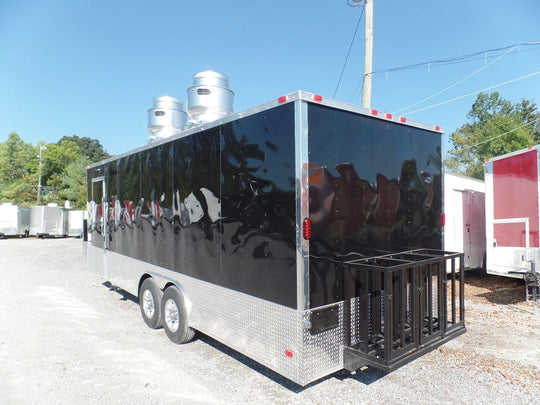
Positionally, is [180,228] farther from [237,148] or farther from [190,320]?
[237,148]

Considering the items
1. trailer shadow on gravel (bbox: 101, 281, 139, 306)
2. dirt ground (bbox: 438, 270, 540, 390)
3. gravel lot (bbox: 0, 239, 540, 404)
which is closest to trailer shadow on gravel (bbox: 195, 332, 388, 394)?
gravel lot (bbox: 0, 239, 540, 404)

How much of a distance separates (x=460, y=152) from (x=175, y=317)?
132ft

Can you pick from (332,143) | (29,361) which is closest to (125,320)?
(29,361)

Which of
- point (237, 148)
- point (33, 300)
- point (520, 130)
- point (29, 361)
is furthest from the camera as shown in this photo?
point (520, 130)

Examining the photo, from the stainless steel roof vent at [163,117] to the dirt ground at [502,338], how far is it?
19.3 ft

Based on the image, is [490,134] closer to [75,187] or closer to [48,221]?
[48,221]

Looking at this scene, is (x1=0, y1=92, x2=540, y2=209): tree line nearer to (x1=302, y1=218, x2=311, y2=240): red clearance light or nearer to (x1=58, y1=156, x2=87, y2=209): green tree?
(x1=58, y1=156, x2=87, y2=209): green tree

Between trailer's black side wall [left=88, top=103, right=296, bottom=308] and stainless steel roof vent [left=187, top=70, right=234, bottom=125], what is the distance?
1.27m

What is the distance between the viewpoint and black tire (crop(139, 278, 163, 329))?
15.9 ft

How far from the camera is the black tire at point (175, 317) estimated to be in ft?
14.2

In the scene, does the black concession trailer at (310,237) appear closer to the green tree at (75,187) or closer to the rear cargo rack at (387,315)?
the rear cargo rack at (387,315)

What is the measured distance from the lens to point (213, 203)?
3783 mm

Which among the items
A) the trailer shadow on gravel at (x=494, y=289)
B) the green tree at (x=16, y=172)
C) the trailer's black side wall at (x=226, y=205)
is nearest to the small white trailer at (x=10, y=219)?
the green tree at (x=16, y=172)

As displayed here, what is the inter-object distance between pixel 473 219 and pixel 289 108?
731 centimetres
